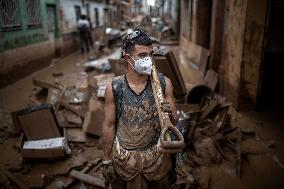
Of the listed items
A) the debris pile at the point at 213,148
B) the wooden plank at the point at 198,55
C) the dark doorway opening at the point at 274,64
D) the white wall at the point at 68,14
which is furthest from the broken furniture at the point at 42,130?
the white wall at the point at 68,14

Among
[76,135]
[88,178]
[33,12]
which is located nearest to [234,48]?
[76,135]

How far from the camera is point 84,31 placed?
1644 centimetres

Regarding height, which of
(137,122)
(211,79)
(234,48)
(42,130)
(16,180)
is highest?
(234,48)

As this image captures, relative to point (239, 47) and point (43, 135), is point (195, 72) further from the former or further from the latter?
point (43, 135)

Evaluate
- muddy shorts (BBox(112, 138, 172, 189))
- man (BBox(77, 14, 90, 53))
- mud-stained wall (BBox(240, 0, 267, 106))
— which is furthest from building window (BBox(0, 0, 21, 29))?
muddy shorts (BBox(112, 138, 172, 189))

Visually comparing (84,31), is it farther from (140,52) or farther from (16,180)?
(140,52)

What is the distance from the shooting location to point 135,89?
2.68 m

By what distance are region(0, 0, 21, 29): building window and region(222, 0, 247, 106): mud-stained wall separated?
7297 millimetres

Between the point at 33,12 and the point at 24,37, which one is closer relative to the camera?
the point at 24,37

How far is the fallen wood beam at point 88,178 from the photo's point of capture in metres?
4.26

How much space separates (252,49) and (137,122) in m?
4.40

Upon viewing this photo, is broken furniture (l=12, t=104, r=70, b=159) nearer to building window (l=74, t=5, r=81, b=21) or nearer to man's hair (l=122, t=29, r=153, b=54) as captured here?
man's hair (l=122, t=29, r=153, b=54)

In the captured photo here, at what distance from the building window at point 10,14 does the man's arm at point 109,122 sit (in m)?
8.10

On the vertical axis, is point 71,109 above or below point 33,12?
below
